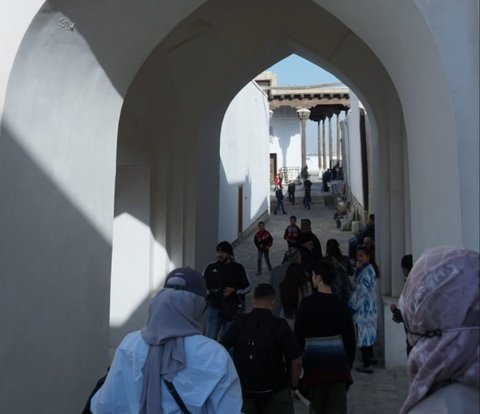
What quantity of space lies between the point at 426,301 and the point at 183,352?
919 mm

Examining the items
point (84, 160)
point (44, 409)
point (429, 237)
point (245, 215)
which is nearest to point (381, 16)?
point (429, 237)

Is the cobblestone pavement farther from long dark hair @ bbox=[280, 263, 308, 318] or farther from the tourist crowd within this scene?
the tourist crowd

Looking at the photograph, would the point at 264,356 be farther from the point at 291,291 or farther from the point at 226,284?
the point at 226,284

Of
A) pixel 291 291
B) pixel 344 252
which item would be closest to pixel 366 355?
pixel 291 291

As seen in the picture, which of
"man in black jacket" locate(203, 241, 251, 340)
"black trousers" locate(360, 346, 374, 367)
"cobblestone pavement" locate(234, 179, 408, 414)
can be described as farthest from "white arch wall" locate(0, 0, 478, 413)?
"black trousers" locate(360, 346, 374, 367)

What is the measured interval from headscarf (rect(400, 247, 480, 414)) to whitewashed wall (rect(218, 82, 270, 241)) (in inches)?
408

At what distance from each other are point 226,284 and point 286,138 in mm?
28303

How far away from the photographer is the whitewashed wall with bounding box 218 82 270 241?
12519 millimetres

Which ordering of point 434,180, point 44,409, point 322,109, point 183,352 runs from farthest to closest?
point 322,109 < point 44,409 < point 434,180 < point 183,352

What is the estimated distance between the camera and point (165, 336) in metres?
1.79

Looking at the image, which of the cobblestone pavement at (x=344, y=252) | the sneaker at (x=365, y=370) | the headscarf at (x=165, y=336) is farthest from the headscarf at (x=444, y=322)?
the sneaker at (x=365, y=370)

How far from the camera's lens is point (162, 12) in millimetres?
3648

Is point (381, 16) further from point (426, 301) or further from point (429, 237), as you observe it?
point (426, 301)

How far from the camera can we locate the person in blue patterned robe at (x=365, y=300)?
16.8ft
